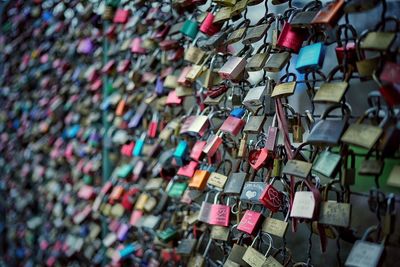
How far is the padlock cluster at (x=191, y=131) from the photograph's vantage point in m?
0.80

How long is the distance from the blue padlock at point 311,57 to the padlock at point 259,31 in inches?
4.6

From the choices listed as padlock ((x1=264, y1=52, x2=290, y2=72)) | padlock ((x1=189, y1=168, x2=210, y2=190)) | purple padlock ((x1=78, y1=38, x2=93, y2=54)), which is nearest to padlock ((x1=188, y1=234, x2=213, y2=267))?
padlock ((x1=189, y1=168, x2=210, y2=190))

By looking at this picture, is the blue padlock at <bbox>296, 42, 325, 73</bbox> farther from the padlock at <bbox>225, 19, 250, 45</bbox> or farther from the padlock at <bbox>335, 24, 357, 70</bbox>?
the padlock at <bbox>225, 19, 250, 45</bbox>

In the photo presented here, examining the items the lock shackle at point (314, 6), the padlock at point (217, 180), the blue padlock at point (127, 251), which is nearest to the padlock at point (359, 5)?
the lock shackle at point (314, 6)

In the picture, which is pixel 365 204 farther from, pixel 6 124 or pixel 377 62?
pixel 6 124

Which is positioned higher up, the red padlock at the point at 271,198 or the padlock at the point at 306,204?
the padlock at the point at 306,204

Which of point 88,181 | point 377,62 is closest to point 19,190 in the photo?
point 88,181

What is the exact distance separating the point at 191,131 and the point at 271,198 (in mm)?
308

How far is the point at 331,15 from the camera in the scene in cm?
79

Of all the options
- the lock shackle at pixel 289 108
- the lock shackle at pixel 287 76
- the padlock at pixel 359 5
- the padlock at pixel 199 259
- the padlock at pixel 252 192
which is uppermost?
the padlock at pixel 359 5

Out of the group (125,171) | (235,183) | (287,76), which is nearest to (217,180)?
(235,183)

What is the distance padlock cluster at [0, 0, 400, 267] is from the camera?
2.63 ft

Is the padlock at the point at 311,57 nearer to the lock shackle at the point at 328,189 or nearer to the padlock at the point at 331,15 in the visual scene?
the padlock at the point at 331,15

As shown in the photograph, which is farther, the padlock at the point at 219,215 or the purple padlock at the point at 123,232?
the purple padlock at the point at 123,232
